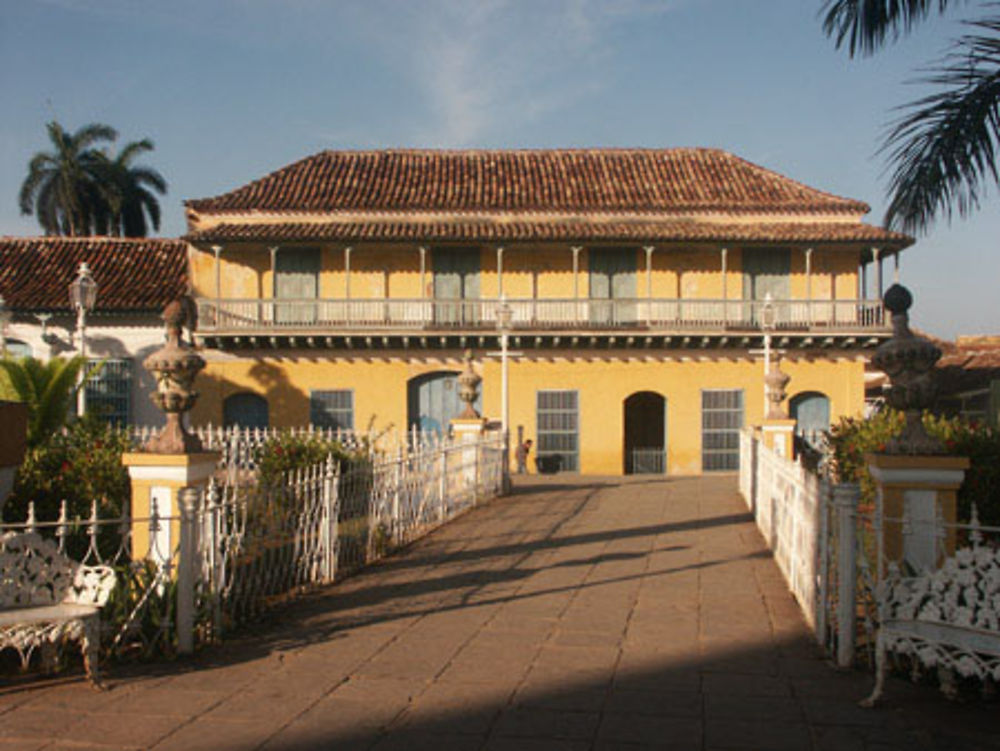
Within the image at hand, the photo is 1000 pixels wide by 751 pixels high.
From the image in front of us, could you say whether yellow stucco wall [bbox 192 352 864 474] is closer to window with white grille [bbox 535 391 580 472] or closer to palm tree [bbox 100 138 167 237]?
window with white grille [bbox 535 391 580 472]

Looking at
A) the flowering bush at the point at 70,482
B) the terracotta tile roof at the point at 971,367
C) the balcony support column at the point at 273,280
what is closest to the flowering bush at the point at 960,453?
the flowering bush at the point at 70,482

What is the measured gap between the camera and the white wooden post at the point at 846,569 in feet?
18.4

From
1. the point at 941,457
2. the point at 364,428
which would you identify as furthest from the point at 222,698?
the point at 364,428

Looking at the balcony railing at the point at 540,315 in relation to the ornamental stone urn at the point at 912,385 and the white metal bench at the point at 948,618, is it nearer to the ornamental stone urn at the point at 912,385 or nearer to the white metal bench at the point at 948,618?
the ornamental stone urn at the point at 912,385

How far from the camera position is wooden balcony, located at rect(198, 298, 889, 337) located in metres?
24.6

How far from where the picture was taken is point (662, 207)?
83.7 ft

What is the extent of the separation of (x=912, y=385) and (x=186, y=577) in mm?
4588

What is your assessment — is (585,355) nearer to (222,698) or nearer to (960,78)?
(960,78)

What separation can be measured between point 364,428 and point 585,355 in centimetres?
580

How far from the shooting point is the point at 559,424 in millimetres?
25609

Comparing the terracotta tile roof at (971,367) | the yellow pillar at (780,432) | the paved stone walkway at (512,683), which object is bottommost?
the paved stone walkway at (512,683)

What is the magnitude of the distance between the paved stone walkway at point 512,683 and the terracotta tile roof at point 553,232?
54.0 ft

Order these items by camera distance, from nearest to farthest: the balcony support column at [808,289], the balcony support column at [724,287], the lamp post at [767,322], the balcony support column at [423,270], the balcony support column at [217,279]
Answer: the lamp post at [767,322], the balcony support column at [808,289], the balcony support column at [724,287], the balcony support column at [423,270], the balcony support column at [217,279]

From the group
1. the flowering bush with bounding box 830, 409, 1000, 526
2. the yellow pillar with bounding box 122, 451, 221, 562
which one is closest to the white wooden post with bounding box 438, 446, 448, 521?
the flowering bush with bounding box 830, 409, 1000, 526
